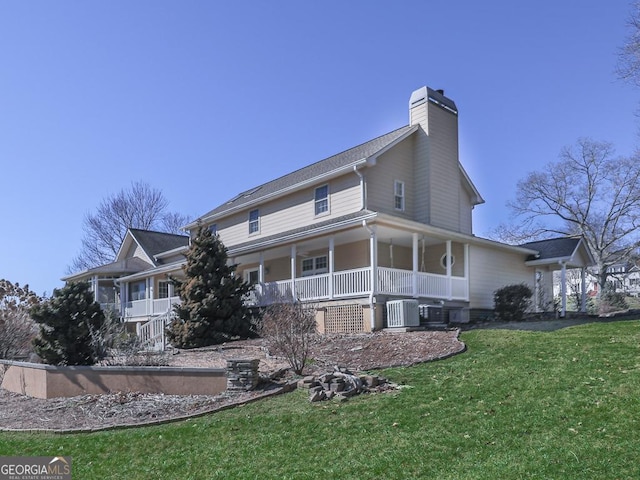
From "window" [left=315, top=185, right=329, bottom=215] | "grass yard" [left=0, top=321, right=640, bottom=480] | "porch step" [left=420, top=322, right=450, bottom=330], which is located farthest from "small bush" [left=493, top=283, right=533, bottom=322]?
"grass yard" [left=0, top=321, right=640, bottom=480]

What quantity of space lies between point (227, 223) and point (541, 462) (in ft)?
69.8

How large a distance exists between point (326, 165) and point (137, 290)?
1496 cm

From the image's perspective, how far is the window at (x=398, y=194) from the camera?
20.0 m

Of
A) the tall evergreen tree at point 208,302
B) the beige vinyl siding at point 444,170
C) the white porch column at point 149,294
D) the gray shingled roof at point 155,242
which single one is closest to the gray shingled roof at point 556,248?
the beige vinyl siding at point 444,170

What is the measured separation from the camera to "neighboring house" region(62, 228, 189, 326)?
88.4 feet

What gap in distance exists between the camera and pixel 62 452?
7430 mm

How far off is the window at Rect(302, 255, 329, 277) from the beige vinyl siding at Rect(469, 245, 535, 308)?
550cm

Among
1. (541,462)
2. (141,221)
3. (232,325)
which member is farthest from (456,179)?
(141,221)

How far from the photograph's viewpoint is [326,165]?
878 inches

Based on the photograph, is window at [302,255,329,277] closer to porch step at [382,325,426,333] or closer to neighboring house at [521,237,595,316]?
porch step at [382,325,426,333]

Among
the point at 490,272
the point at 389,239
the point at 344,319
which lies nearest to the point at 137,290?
the point at 389,239

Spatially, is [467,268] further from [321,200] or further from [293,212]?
[293,212]

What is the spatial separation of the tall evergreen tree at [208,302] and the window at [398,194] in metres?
6.27

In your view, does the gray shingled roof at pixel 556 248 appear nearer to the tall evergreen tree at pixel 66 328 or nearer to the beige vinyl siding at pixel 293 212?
the beige vinyl siding at pixel 293 212
